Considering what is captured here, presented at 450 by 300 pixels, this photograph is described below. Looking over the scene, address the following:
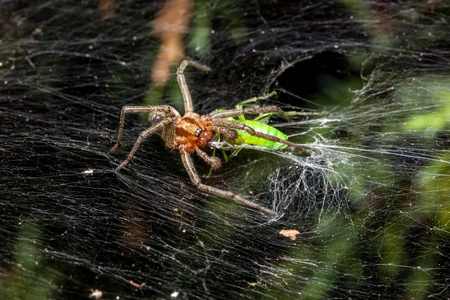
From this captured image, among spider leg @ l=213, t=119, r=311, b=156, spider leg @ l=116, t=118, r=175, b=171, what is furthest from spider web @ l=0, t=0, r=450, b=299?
spider leg @ l=213, t=119, r=311, b=156

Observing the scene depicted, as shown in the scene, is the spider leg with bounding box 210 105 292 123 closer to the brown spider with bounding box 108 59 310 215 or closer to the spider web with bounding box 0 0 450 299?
the brown spider with bounding box 108 59 310 215

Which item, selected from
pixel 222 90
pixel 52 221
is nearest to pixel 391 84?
pixel 222 90

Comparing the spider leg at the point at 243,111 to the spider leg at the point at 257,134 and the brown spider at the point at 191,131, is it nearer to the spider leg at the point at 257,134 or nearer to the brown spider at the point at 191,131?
the brown spider at the point at 191,131

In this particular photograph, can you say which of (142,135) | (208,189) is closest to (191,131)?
(142,135)

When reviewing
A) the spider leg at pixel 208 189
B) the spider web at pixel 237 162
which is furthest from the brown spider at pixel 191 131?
the spider web at pixel 237 162

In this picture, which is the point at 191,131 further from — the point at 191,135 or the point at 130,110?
the point at 130,110

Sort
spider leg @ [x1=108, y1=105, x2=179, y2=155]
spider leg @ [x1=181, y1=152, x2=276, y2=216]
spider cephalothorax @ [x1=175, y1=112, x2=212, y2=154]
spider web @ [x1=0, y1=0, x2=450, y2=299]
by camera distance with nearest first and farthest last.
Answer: spider web @ [x1=0, y1=0, x2=450, y2=299] < spider leg @ [x1=181, y1=152, x2=276, y2=216] < spider cephalothorax @ [x1=175, y1=112, x2=212, y2=154] < spider leg @ [x1=108, y1=105, x2=179, y2=155]

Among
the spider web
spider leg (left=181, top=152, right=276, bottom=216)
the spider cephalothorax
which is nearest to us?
the spider web

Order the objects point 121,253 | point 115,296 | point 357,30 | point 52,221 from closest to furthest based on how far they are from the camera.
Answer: point 115,296
point 121,253
point 52,221
point 357,30

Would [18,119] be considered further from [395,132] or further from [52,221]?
[395,132]
